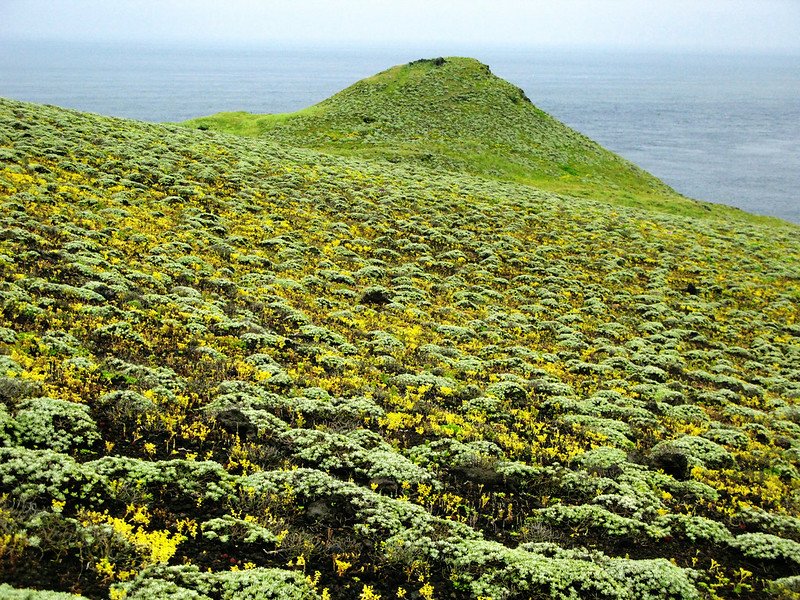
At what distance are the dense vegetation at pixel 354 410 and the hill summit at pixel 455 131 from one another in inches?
1391

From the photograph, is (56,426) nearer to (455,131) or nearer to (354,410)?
(354,410)

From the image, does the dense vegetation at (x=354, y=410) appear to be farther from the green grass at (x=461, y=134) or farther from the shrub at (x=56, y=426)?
the green grass at (x=461, y=134)

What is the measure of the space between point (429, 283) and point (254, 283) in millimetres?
10055

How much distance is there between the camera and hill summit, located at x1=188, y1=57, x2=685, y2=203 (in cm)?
6912

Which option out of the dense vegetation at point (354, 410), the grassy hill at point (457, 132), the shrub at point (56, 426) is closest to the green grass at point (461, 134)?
the grassy hill at point (457, 132)

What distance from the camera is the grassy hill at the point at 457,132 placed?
68125 millimetres

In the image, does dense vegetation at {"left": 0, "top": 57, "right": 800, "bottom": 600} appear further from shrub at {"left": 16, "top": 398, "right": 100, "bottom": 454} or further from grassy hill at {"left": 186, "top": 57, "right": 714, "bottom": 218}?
grassy hill at {"left": 186, "top": 57, "right": 714, "bottom": 218}

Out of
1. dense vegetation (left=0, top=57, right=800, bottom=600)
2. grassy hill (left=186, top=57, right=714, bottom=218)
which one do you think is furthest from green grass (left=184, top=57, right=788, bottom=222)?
dense vegetation (left=0, top=57, right=800, bottom=600)

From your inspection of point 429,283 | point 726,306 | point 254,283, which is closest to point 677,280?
point 726,306

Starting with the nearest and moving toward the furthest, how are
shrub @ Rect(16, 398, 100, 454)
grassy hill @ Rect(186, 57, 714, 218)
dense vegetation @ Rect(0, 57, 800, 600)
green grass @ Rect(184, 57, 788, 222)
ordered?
dense vegetation @ Rect(0, 57, 800, 600) → shrub @ Rect(16, 398, 100, 454) → green grass @ Rect(184, 57, 788, 222) → grassy hill @ Rect(186, 57, 714, 218)

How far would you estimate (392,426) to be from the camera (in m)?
14.9

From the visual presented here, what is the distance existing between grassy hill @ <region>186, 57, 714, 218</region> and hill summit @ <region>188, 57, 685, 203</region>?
0.15 metres

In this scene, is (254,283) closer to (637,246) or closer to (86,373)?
(86,373)

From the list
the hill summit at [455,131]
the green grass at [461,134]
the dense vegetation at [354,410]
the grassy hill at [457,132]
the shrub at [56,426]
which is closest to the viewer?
the dense vegetation at [354,410]
